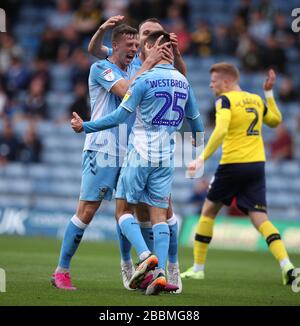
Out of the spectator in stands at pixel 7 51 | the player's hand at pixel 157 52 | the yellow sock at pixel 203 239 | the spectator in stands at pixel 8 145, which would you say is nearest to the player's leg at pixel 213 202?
the yellow sock at pixel 203 239

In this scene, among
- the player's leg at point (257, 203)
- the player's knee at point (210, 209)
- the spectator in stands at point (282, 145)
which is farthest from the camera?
the spectator in stands at point (282, 145)

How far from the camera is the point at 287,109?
20.4m

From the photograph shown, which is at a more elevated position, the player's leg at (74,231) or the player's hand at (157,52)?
the player's hand at (157,52)

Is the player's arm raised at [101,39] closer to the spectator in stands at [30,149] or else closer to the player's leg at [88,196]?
the player's leg at [88,196]

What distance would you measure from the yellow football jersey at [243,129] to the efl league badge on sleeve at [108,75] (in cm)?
199

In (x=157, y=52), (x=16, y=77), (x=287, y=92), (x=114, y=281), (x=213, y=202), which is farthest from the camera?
(x=16, y=77)

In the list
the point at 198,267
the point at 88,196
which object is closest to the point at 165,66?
the point at 88,196

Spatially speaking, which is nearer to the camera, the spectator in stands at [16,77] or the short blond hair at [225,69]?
the short blond hair at [225,69]

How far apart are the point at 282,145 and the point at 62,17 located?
25.0ft

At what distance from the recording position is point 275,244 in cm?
1052

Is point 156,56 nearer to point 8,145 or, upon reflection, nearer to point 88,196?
point 88,196

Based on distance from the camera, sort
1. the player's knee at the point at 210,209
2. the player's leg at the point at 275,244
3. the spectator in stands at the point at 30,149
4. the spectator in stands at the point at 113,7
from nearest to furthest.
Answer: the player's leg at the point at 275,244 → the player's knee at the point at 210,209 → the spectator in stands at the point at 30,149 → the spectator in stands at the point at 113,7

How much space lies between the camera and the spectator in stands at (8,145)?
68.0 ft
